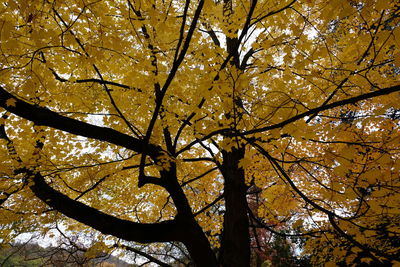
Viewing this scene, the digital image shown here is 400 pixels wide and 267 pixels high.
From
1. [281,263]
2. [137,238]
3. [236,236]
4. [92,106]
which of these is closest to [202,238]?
[236,236]

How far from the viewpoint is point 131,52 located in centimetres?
422

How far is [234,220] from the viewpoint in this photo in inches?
151

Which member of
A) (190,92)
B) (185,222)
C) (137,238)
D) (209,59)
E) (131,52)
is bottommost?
(137,238)

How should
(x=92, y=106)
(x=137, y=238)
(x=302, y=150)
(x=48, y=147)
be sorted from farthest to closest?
1. (x=302, y=150)
2. (x=48, y=147)
3. (x=92, y=106)
4. (x=137, y=238)

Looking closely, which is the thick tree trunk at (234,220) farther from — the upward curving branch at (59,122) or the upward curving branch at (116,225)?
the upward curving branch at (59,122)

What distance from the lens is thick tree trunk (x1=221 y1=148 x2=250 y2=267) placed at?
11.7ft

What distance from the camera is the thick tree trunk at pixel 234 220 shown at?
11.7ft

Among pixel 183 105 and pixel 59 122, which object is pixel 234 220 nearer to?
pixel 183 105

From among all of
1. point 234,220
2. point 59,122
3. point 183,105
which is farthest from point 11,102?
point 234,220

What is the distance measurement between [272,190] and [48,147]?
5.67 meters

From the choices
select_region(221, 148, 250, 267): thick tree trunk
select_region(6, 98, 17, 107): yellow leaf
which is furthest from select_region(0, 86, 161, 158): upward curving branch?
select_region(221, 148, 250, 267): thick tree trunk

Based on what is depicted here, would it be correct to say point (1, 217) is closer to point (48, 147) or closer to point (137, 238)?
point (48, 147)

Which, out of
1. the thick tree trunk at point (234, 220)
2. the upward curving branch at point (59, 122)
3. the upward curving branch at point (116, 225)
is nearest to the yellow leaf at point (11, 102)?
the upward curving branch at point (59, 122)

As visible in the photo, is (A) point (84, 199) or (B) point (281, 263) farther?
(B) point (281, 263)
